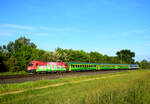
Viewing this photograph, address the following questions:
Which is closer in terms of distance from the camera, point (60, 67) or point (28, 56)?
point (60, 67)

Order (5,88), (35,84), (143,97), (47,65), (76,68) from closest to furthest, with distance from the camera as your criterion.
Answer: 1. (143,97)
2. (5,88)
3. (35,84)
4. (47,65)
5. (76,68)

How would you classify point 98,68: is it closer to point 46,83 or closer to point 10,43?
point 46,83

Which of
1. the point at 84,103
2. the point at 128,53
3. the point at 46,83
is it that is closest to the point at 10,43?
→ the point at 46,83

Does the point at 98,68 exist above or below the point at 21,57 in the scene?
below

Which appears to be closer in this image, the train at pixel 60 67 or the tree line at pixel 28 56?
the train at pixel 60 67

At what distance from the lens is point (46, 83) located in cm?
2003

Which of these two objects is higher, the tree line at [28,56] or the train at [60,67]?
the tree line at [28,56]

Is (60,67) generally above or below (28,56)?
below

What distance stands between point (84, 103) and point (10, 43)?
246ft

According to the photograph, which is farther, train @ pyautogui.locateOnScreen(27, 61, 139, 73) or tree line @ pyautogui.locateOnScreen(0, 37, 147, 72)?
tree line @ pyautogui.locateOnScreen(0, 37, 147, 72)

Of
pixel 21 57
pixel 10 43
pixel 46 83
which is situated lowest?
pixel 46 83

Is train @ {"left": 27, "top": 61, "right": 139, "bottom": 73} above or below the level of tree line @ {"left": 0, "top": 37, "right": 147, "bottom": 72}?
below

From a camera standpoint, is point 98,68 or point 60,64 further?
point 98,68

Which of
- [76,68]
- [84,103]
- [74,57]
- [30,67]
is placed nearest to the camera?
[84,103]
